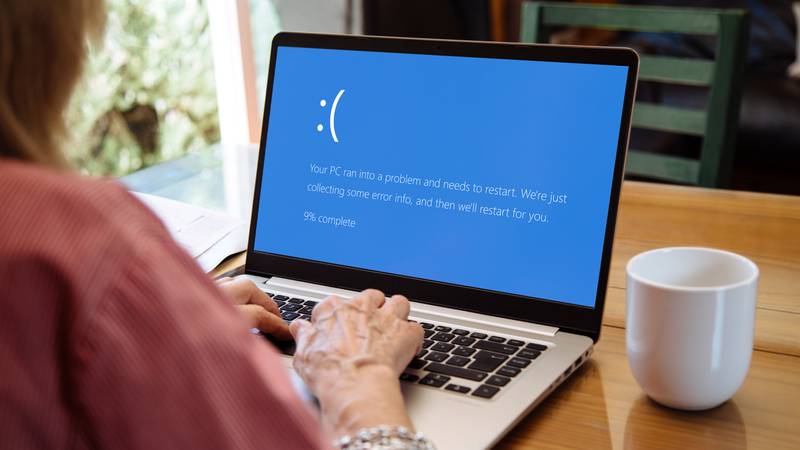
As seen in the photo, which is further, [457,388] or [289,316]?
[289,316]

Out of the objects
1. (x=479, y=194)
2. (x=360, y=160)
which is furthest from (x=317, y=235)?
(x=479, y=194)

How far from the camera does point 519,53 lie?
96 centimetres

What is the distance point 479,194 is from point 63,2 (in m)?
0.56

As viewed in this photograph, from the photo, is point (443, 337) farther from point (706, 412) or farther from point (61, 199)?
point (61, 199)

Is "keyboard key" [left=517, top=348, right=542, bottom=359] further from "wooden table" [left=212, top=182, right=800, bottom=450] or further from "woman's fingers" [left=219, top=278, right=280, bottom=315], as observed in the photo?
"woman's fingers" [left=219, top=278, right=280, bottom=315]

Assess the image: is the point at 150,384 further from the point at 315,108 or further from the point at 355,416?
the point at 315,108

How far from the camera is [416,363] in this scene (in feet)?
2.75

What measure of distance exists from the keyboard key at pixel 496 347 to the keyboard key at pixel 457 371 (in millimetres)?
50

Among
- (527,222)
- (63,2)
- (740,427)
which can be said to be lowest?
(740,427)

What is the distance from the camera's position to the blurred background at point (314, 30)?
306 centimetres

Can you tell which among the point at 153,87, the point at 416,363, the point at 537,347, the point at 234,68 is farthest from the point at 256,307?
the point at 153,87

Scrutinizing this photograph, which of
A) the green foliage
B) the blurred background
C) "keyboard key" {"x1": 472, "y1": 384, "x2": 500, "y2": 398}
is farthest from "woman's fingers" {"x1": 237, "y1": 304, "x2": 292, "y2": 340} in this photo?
the green foliage

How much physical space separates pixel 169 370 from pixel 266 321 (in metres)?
0.46

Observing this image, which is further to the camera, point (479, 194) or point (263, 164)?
point (263, 164)
